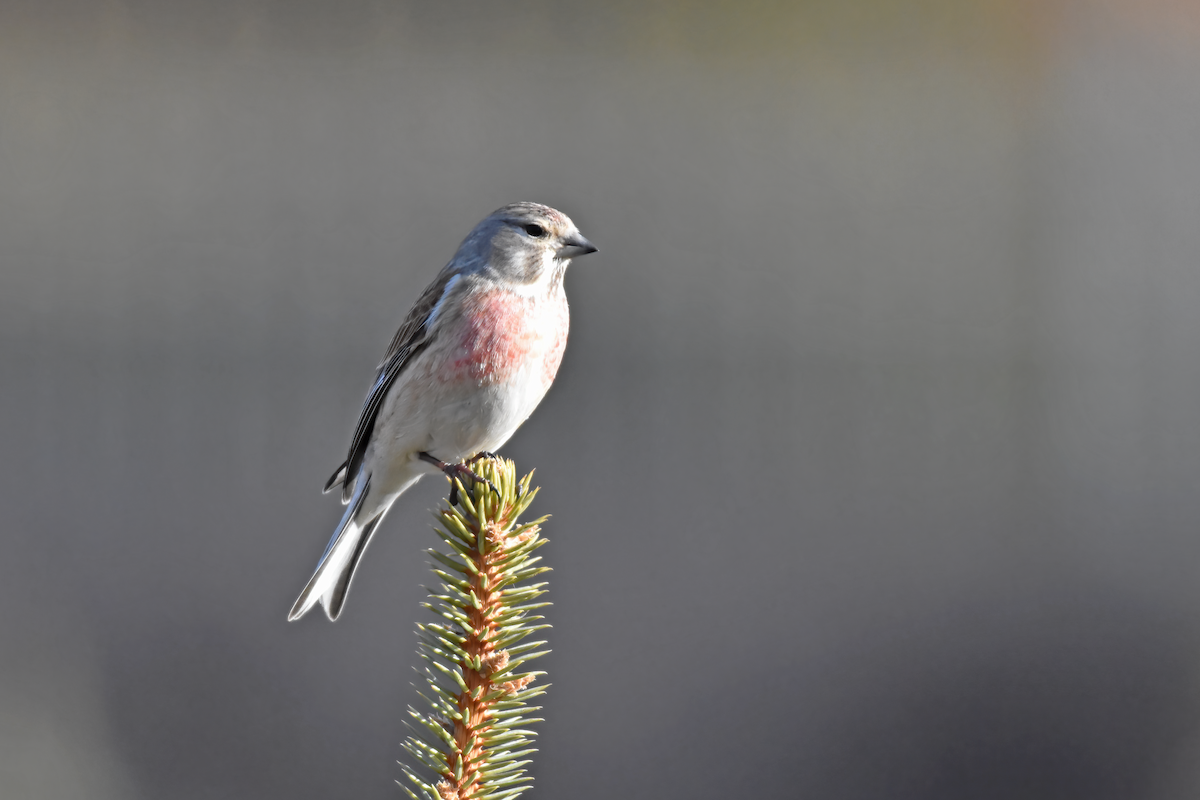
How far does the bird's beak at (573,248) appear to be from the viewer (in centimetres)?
278

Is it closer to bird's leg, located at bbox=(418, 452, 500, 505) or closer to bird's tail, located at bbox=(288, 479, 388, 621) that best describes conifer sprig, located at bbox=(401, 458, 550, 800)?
bird's leg, located at bbox=(418, 452, 500, 505)

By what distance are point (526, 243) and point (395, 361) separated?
20.2 inches

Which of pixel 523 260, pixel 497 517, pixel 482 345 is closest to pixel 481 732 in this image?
pixel 497 517

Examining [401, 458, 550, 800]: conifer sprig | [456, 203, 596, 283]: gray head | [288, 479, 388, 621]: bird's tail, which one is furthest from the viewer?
[456, 203, 596, 283]: gray head

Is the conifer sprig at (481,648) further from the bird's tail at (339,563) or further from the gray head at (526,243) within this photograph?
the gray head at (526,243)

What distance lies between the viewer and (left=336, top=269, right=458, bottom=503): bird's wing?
2746 mm

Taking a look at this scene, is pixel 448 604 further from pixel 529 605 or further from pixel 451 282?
A: pixel 451 282

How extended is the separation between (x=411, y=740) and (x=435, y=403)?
1.25 metres

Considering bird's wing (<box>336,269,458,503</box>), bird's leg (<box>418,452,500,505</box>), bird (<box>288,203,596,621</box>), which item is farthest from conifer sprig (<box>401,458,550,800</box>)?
bird's wing (<box>336,269,458,503</box>)

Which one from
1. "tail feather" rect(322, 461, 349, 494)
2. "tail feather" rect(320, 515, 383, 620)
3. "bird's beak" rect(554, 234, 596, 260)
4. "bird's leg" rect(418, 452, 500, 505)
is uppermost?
"bird's beak" rect(554, 234, 596, 260)

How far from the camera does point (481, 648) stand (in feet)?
5.03

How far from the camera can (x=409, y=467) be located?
8.81 ft

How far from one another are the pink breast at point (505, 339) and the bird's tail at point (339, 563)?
48 cm

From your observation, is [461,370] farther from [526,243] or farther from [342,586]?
[342,586]
